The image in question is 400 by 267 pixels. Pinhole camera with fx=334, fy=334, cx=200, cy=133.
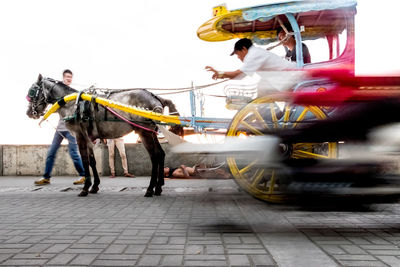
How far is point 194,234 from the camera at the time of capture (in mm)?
3107

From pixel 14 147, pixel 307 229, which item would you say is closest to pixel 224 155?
pixel 307 229

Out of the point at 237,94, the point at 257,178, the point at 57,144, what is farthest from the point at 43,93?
the point at 257,178

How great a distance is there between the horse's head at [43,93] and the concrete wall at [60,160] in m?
3.31

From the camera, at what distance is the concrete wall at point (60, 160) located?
10219 mm

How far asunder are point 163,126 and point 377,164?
3855 mm

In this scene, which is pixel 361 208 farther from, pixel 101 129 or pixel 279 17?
pixel 101 129

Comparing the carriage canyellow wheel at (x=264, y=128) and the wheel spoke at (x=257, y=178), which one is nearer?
the carriage canyellow wheel at (x=264, y=128)

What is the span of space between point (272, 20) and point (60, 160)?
8023 millimetres

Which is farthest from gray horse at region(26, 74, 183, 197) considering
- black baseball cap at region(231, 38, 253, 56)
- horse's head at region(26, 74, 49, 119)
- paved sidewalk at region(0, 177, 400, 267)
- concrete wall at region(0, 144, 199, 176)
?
concrete wall at region(0, 144, 199, 176)

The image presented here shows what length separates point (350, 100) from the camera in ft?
8.77

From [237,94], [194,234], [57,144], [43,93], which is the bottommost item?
[194,234]

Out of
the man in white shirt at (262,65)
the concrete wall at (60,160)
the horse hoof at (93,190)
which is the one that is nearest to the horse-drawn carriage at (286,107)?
the man in white shirt at (262,65)

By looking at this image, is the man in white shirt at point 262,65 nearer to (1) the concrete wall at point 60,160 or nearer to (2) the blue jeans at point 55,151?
(2) the blue jeans at point 55,151

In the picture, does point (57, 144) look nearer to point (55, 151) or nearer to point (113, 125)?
point (55, 151)
